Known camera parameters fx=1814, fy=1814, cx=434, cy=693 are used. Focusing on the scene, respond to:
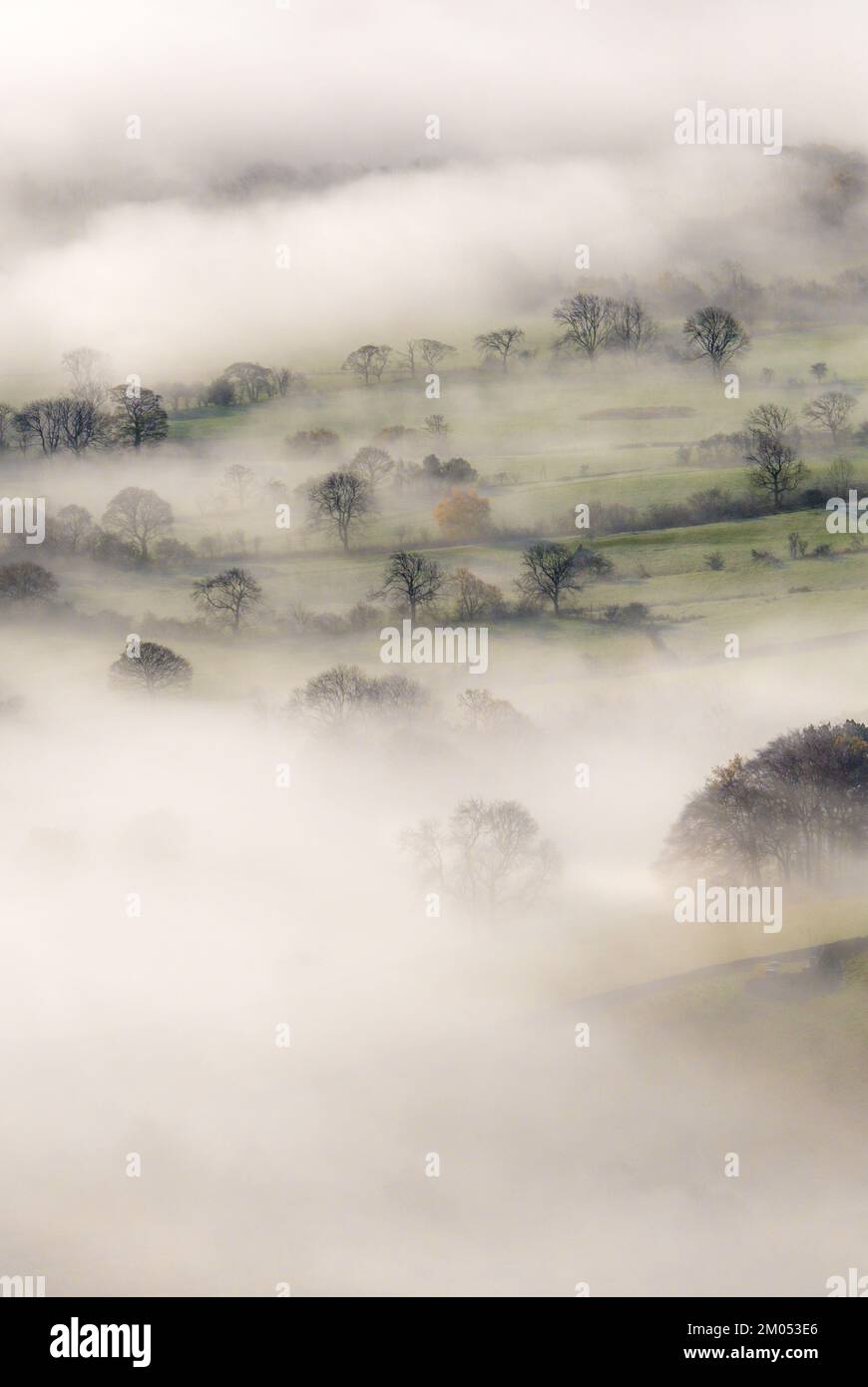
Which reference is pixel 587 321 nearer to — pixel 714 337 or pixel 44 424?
pixel 714 337

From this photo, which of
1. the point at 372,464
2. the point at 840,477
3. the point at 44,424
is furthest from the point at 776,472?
the point at 44,424

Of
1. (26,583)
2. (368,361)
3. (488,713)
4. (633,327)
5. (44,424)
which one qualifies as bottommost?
(488,713)

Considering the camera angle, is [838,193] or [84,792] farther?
[838,193]

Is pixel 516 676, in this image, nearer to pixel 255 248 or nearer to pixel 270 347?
pixel 270 347

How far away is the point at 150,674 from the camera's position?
64.4 m

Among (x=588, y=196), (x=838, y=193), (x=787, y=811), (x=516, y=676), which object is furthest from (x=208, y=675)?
(x=838, y=193)

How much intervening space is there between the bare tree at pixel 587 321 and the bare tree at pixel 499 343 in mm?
1733

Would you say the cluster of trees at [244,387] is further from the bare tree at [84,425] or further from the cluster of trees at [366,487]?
the cluster of trees at [366,487]

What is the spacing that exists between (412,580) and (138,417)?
12180 millimetres

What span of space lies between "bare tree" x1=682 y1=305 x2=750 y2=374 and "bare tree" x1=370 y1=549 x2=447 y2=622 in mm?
13775

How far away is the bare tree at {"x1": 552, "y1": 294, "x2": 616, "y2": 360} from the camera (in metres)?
70.0

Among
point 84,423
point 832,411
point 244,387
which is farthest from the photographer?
point 244,387

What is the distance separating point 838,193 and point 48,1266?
50278 millimetres

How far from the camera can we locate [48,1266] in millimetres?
54375
